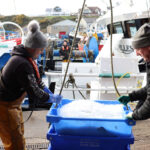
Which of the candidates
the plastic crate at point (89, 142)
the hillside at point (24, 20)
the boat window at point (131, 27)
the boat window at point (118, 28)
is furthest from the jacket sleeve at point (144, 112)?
the hillside at point (24, 20)

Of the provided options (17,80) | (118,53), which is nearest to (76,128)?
(17,80)

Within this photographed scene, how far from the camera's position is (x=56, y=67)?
44.4ft

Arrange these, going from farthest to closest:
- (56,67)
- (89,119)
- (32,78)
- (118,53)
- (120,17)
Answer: (56,67) → (120,17) → (118,53) → (32,78) → (89,119)

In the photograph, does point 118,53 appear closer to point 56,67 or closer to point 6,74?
point 6,74

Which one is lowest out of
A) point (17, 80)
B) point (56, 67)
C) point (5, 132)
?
point (56, 67)

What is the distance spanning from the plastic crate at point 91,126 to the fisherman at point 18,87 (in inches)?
12.6

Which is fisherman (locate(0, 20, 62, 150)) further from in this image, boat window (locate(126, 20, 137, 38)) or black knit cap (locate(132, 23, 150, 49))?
boat window (locate(126, 20, 137, 38))

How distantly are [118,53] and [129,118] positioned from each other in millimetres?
5841

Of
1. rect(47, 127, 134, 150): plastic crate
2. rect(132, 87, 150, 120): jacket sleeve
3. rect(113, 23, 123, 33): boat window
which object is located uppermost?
rect(113, 23, 123, 33): boat window

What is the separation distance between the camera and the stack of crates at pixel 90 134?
6.08 feet

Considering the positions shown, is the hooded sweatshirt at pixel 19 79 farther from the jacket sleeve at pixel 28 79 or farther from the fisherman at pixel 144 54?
the fisherman at pixel 144 54

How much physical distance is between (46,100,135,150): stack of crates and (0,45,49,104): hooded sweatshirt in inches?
15.6

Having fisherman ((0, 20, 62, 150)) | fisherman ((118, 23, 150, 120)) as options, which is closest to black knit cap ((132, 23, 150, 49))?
A: fisherman ((118, 23, 150, 120))

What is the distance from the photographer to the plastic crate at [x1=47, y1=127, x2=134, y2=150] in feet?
6.15
